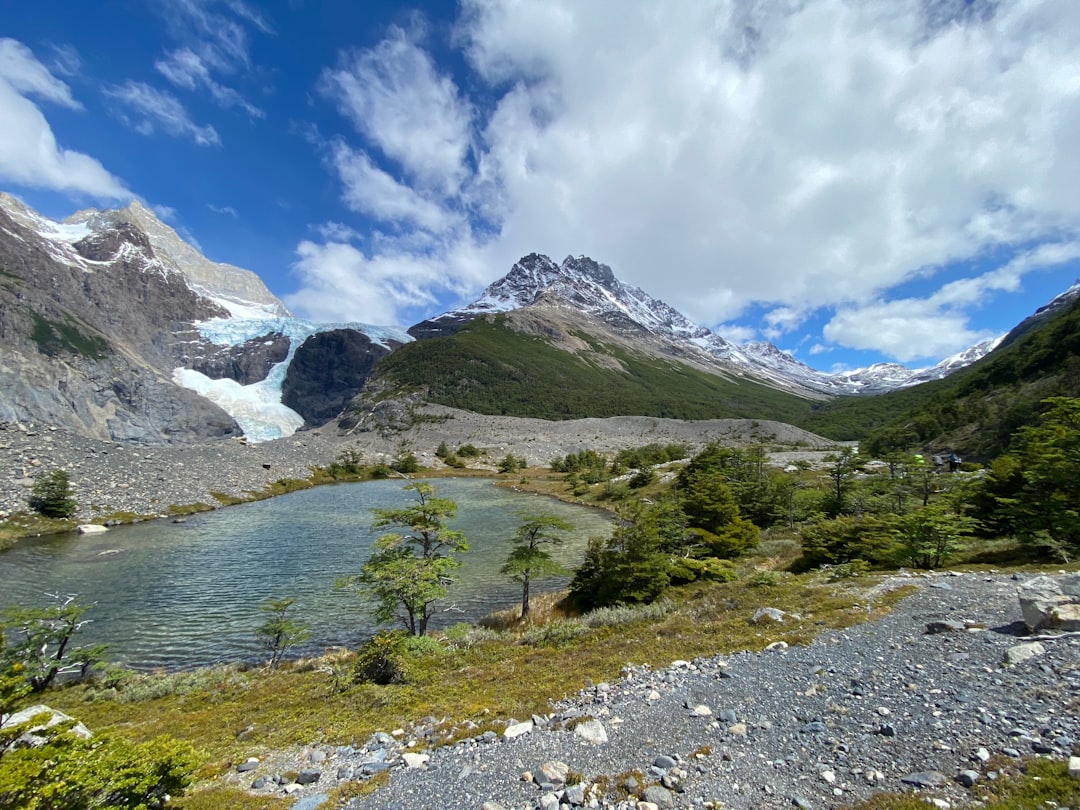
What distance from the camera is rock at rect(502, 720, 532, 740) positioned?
9.45 m

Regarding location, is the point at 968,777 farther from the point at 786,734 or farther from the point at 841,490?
the point at 841,490

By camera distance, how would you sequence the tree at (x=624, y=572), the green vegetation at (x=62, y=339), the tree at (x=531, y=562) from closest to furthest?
the tree at (x=624, y=572) < the tree at (x=531, y=562) < the green vegetation at (x=62, y=339)

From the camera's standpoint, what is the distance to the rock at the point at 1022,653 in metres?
8.73

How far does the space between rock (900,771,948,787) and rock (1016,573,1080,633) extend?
6.49 m

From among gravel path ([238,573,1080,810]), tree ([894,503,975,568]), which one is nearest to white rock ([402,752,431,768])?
gravel path ([238,573,1080,810])

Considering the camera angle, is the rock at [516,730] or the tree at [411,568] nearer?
the rock at [516,730]

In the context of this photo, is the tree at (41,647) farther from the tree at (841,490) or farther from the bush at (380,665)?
the tree at (841,490)

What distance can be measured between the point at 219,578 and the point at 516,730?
2824 centimetres

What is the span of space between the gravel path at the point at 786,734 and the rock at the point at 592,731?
0.13 ft

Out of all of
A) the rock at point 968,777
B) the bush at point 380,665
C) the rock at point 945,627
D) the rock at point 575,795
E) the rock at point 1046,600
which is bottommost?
the bush at point 380,665

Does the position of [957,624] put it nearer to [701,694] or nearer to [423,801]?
[701,694]

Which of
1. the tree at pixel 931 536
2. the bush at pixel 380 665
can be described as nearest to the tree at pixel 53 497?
the bush at pixel 380 665

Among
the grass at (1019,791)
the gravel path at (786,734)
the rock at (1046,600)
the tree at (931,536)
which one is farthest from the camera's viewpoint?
the tree at (931,536)

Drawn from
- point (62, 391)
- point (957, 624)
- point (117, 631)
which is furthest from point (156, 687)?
point (62, 391)
